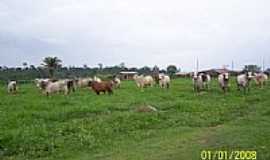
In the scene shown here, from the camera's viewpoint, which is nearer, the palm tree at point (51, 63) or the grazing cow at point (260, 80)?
the grazing cow at point (260, 80)

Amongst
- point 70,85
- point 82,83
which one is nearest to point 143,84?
point 82,83

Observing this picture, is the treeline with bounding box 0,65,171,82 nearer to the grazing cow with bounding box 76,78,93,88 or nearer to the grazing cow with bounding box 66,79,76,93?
the grazing cow with bounding box 76,78,93,88

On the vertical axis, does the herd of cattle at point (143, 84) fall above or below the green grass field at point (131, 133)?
above

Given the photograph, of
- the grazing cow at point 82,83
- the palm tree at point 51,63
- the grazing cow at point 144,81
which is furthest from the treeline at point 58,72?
the grazing cow at point 144,81

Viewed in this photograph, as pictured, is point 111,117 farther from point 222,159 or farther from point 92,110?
point 222,159

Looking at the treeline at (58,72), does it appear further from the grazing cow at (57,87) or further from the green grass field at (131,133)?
the green grass field at (131,133)

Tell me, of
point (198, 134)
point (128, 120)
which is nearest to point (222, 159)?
point (198, 134)

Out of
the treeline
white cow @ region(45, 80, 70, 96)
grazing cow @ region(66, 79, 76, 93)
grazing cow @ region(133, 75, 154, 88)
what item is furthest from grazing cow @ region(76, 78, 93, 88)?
→ the treeline

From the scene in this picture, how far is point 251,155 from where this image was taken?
37.8 ft
